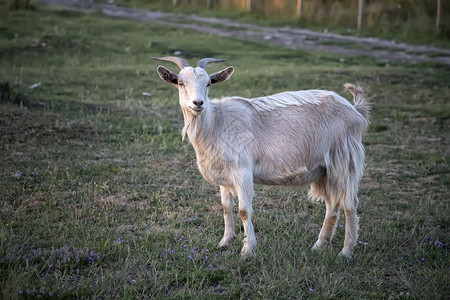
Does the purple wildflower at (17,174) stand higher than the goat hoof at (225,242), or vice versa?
the purple wildflower at (17,174)

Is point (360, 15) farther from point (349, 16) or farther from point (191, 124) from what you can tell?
point (191, 124)

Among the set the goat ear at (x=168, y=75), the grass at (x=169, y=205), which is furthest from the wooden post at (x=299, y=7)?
the goat ear at (x=168, y=75)

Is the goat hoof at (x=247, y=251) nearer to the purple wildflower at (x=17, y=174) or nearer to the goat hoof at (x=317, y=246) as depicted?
the goat hoof at (x=317, y=246)

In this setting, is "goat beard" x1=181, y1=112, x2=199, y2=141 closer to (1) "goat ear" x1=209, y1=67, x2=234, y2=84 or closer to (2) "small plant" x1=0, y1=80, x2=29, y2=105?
(1) "goat ear" x1=209, y1=67, x2=234, y2=84

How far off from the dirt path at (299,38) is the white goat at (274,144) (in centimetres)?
1146

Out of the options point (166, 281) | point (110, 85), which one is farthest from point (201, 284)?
point (110, 85)

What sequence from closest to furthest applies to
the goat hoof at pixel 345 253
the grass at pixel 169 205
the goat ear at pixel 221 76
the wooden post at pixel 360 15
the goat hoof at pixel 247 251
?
the grass at pixel 169 205, the goat hoof at pixel 247 251, the goat hoof at pixel 345 253, the goat ear at pixel 221 76, the wooden post at pixel 360 15

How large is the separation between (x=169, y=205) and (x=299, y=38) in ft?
48.2

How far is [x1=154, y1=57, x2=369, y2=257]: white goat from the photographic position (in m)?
5.27

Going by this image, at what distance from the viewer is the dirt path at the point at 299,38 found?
55.7ft

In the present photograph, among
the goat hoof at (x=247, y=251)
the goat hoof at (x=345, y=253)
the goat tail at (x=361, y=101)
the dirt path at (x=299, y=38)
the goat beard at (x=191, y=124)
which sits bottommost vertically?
the goat hoof at (x=345, y=253)

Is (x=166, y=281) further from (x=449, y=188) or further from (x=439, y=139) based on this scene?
(x=439, y=139)

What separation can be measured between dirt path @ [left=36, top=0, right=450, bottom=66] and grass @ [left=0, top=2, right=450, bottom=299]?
356 cm

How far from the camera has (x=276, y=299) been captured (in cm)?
428
